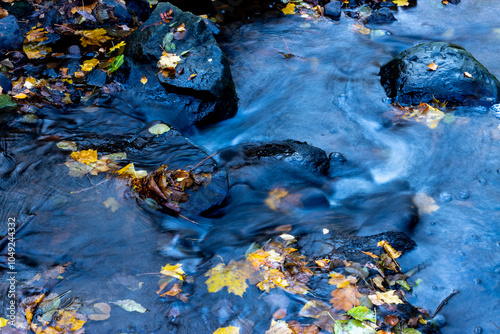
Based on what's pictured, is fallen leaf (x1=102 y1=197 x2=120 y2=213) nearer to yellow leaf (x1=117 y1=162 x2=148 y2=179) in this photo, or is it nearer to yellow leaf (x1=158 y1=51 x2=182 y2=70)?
yellow leaf (x1=117 y1=162 x2=148 y2=179)

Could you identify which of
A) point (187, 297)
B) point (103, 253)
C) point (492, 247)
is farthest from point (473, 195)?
point (103, 253)

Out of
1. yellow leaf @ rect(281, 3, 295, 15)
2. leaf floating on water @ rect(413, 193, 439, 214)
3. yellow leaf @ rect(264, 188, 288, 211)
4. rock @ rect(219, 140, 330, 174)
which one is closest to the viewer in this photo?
leaf floating on water @ rect(413, 193, 439, 214)

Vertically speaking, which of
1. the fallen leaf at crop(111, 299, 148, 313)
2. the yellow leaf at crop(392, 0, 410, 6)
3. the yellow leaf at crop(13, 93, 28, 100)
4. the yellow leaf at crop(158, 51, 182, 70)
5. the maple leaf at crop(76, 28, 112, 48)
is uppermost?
the yellow leaf at crop(392, 0, 410, 6)

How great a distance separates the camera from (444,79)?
5.18 meters

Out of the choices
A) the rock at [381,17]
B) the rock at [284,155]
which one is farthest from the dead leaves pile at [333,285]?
the rock at [381,17]

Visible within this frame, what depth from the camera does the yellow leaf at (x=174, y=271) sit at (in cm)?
311

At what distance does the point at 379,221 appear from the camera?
374 cm

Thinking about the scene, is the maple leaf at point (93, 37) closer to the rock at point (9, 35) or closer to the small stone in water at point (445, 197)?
the rock at point (9, 35)

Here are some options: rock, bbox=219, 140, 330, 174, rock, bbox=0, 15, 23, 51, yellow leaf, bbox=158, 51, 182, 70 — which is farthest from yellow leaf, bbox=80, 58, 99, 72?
rock, bbox=219, 140, 330, 174

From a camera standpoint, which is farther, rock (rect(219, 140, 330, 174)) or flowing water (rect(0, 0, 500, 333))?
rock (rect(219, 140, 330, 174))

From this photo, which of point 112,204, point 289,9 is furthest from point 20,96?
point 289,9

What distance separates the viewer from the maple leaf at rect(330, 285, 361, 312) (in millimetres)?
2799

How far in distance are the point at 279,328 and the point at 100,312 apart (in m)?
1.35

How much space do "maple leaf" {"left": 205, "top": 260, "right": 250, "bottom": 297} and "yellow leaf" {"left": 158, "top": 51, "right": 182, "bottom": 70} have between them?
3055mm
